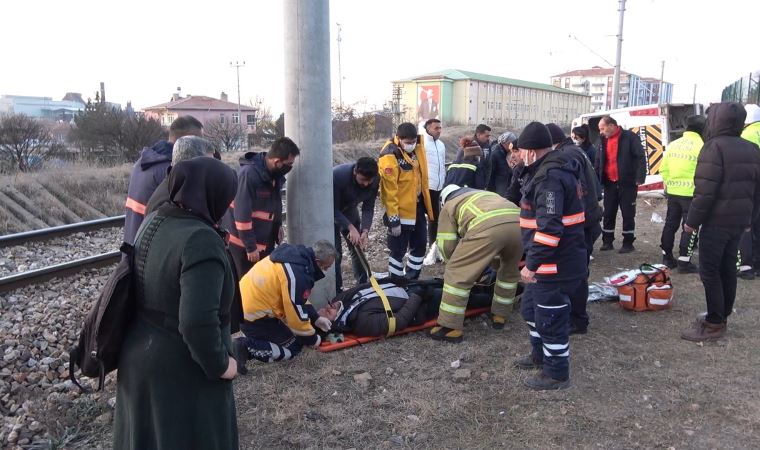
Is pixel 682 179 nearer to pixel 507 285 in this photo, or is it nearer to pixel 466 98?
pixel 507 285

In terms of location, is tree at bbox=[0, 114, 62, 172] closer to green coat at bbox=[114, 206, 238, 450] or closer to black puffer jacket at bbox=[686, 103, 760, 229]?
green coat at bbox=[114, 206, 238, 450]

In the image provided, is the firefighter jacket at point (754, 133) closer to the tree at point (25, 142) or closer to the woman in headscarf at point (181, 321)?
the woman in headscarf at point (181, 321)

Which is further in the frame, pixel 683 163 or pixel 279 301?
pixel 683 163

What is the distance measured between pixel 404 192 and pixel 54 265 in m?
4.29

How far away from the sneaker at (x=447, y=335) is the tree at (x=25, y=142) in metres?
14.7

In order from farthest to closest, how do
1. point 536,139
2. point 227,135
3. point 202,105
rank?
point 202,105
point 227,135
point 536,139

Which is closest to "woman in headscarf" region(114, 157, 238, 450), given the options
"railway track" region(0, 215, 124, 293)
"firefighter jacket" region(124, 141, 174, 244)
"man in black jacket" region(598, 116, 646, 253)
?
"firefighter jacket" region(124, 141, 174, 244)

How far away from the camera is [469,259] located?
4.73 meters

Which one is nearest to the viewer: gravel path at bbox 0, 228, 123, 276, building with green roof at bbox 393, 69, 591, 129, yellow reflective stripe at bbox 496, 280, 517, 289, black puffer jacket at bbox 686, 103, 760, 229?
black puffer jacket at bbox 686, 103, 760, 229

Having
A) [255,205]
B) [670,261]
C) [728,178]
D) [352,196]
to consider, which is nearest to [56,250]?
[255,205]

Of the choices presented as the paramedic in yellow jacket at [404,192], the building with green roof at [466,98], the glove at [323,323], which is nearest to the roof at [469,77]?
the building with green roof at [466,98]

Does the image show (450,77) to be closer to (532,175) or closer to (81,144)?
(81,144)

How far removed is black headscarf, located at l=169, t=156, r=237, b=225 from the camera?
6.73 feet

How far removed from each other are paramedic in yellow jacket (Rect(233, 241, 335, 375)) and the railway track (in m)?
3.34
